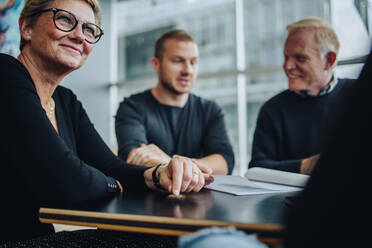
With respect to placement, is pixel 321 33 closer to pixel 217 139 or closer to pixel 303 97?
pixel 303 97

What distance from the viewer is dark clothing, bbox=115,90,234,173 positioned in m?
2.27

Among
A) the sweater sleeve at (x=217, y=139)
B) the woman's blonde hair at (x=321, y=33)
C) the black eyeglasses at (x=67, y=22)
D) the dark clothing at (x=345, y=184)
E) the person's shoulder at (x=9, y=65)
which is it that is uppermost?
the woman's blonde hair at (x=321, y=33)

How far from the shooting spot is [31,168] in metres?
0.83

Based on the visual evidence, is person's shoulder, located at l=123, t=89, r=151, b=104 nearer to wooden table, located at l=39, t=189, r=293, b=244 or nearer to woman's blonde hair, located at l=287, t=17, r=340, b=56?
woman's blonde hair, located at l=287, t=17, r=340, b=56

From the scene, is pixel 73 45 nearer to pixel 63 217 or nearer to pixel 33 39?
pixel 33 39

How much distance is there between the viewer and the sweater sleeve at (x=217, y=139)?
221 cm

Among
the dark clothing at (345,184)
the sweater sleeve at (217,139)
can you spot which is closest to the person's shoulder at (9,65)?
the dark clothing at (345,184)

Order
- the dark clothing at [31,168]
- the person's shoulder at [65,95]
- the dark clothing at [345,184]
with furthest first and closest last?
1. the person's shoulder at [65,95]
2. the dark clothing at [31,168]
3. the dark clothing at [345,184]

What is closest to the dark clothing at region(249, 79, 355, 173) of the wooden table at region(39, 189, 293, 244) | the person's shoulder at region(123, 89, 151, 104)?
the person's shoulder at region(123, 89, 151, 104)

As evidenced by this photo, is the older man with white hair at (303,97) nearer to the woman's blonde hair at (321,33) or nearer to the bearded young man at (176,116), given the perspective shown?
the woman's blonde hair at (321,33)

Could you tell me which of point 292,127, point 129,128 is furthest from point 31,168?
point 292,127

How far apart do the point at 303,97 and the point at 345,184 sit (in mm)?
1815

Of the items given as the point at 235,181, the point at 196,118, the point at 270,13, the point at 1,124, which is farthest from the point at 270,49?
the point at 1,124

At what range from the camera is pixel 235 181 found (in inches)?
46.8
